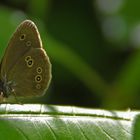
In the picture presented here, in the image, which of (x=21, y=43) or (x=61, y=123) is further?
(x=21, y=43)

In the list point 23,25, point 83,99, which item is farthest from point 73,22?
point 23,25

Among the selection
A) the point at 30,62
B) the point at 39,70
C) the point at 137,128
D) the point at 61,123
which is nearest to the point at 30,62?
the point at 30,62

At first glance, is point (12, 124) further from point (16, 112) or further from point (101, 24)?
point (101, 24)

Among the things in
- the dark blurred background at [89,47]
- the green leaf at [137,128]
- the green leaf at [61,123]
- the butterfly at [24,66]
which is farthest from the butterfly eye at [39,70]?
the dark blurred background at [89,47]

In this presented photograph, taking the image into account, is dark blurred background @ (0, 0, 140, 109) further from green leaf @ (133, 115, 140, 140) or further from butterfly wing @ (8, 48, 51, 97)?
green leaf @ (133, 115, 140, 140)

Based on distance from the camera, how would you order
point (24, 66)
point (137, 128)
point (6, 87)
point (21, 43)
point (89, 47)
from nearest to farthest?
point (137, 128) < point (21, 43) < point (24, 66) < point (6, 87) < point (89, 47)

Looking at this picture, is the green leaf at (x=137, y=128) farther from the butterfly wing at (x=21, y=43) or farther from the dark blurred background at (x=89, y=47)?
the dark blurred background at (x=89, y=47)

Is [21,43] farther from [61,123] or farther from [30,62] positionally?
[61,123]
